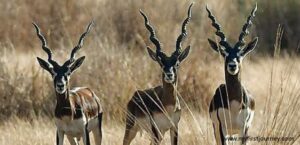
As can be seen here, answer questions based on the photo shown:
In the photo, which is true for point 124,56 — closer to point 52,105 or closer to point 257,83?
point 52,105

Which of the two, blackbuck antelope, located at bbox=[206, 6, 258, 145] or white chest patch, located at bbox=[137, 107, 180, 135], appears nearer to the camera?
blackbuck antelope, located at bbox=[206, 6, 258, 145]

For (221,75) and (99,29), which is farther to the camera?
(99,29)

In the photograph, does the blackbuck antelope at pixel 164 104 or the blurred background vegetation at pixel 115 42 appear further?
the blurred background vegetation at pixel 115 42

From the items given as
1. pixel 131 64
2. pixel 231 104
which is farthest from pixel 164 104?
pixel 131 64

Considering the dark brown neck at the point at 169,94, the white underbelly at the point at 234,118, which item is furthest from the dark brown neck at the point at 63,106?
the white underbelly at the point at 234,118

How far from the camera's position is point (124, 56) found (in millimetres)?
15352

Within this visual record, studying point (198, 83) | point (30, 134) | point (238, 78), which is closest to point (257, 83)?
point (198, 83)

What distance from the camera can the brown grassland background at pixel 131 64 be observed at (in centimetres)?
1109

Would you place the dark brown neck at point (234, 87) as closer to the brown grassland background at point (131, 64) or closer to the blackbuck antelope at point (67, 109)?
the brown grassland background at point (131, 64)

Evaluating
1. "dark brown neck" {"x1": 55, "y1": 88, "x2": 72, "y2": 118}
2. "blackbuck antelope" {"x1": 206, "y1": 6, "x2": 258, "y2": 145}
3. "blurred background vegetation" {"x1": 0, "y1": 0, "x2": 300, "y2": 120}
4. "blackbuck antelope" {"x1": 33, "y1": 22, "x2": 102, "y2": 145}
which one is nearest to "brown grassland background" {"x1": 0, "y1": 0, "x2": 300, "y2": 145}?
"blurred background vegetation" {"x1": 0, "y1": 0, "x2": 300, "y2": 120}

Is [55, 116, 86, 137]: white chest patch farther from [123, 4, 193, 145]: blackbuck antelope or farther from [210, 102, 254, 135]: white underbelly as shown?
[210, 102, 254, 135]: white underbelly

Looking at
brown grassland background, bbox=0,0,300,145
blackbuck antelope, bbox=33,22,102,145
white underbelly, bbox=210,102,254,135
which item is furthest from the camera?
brown grassland background, bbox=0,0,300,145

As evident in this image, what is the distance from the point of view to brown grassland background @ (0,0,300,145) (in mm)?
11086

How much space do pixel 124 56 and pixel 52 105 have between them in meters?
1.46
